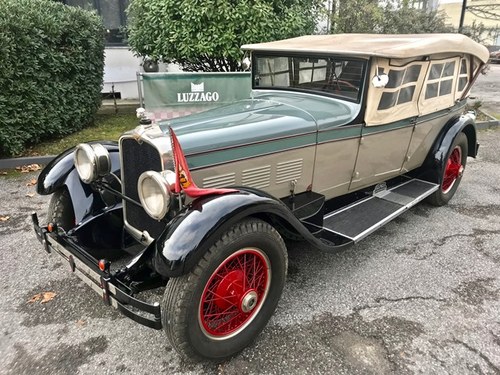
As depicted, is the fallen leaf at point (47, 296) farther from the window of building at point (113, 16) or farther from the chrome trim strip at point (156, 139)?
the window of building at point (113, 16)

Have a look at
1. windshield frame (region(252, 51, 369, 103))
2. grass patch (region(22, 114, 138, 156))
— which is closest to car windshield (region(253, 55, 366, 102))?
windshield frame (region(252, 51, 369, 103))

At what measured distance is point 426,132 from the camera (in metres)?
4.14

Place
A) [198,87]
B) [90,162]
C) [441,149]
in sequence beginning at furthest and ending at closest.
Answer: [198,87], [441,149], [90,162]

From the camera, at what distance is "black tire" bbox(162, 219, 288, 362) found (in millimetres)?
2109

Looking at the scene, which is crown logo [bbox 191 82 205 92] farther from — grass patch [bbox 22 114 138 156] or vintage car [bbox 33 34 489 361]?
vintage car [bbox 33 34 489 361]

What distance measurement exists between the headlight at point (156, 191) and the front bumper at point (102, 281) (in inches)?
17.3

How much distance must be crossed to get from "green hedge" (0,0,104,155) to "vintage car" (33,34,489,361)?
2.97 m

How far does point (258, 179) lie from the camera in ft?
9.53

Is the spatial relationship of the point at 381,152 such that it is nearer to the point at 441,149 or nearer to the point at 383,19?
the point at 441,149

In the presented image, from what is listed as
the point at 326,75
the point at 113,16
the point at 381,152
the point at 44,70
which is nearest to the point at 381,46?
the point at 326,75

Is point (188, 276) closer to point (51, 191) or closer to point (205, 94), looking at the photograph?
point (51, 191)

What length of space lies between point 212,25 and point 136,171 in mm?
4331

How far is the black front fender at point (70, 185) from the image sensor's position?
3.04 metres

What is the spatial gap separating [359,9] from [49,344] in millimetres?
9159
